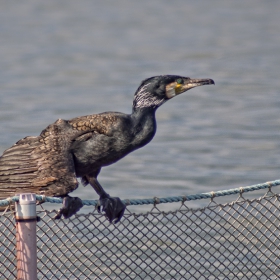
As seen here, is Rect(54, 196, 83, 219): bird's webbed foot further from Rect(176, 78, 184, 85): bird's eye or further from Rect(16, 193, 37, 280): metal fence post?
Rect(176, 78, 184, 85): bird's eye

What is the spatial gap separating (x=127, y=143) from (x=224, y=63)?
13375mm

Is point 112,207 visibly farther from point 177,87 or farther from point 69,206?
point 177,87

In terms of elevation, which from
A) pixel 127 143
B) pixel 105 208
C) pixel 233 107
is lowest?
pixel 105 208

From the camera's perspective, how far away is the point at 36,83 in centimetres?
1738

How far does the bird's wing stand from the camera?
17.2 ft

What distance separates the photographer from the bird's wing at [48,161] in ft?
17.2

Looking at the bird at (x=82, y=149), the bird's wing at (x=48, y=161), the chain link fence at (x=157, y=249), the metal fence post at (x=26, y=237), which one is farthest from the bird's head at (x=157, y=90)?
the metal fence post at (x=26, y=237)

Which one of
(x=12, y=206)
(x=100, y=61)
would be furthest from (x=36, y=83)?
(x=12, y=206)

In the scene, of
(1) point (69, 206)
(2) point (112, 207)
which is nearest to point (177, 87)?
(2) point (112, 207)

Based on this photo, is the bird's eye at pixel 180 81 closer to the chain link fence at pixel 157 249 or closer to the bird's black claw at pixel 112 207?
the chain link fence at pixel 157 249

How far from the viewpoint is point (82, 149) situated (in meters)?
5.66

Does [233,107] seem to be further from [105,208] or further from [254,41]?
[105,208]

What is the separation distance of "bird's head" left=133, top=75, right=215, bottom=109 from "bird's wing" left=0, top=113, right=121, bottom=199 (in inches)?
10.5

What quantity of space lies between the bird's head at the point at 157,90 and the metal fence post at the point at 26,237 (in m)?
1.70
